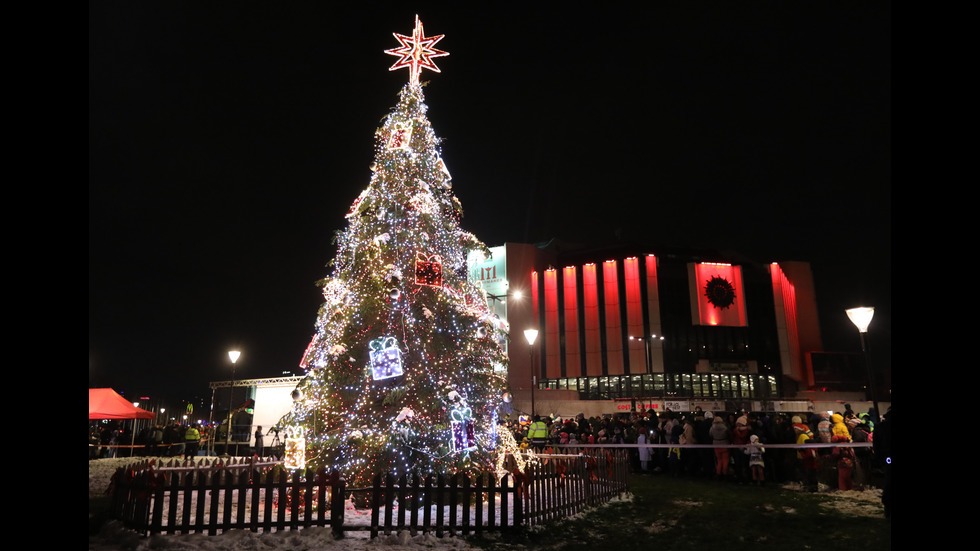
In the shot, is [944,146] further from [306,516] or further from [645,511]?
[645,511]

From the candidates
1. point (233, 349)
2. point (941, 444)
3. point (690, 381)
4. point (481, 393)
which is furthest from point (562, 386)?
point (941, 444)

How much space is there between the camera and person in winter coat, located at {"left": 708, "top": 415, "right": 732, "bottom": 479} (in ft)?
54.8

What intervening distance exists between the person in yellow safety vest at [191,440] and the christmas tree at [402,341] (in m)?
17.5

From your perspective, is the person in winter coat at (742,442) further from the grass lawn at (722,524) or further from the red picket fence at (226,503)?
the red picket fence at (226,503)

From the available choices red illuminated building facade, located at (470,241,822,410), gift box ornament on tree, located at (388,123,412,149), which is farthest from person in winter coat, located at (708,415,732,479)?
red illuminated building facade, located at (470,241,822,410)

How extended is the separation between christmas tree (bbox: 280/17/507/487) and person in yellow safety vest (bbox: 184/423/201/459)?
57.3ft

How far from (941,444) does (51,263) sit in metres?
3.99

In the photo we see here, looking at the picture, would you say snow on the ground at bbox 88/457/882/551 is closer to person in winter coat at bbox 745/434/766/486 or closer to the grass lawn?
the grass lawn

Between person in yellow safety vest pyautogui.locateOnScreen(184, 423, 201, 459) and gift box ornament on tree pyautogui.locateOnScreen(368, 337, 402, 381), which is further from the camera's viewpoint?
person in yellow safety vest pyautogui.locateOnScreen(184, 423, 201, 459)

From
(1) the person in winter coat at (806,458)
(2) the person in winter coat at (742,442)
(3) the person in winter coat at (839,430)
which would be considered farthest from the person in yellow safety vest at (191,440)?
(3) the person in winter coat at (839,430)

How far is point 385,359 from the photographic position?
1146cm

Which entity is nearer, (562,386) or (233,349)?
(233,349)

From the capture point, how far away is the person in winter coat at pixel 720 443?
16.7 meters

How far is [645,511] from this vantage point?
37.1 ft
